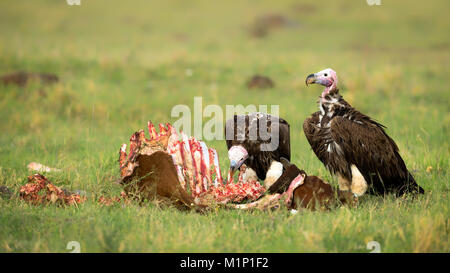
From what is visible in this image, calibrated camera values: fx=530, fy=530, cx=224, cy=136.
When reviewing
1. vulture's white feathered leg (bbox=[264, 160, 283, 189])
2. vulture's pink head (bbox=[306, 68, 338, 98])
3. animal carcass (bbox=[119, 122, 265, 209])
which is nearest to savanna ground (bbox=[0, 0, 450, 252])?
animal carcass (bbox=[119, 122, 265, 209])

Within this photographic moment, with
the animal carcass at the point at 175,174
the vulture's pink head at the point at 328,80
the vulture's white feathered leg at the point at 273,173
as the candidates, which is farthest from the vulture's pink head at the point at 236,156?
the vulture's pink head at the point at 328,80

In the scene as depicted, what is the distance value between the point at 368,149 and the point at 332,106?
645mm

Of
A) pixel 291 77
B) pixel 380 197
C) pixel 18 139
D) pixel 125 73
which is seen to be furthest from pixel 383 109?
pixel 18 139

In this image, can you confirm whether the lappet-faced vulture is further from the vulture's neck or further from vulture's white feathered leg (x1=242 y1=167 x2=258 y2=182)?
vulture's white feathered leg (x1=242 y1=167 x2=258 y2=182)

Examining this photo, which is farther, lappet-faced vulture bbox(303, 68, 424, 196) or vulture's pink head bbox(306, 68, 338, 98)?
vulture's pink head bbox(306, 68, 338, 98)

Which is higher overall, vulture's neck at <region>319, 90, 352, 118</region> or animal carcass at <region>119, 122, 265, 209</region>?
vulture's neck at <region>319, 90, 352, 118</region>

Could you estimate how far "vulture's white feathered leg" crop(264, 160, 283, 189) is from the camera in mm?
6371

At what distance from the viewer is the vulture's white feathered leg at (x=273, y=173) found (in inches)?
251

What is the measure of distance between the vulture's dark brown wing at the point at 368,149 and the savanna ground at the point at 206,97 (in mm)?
321

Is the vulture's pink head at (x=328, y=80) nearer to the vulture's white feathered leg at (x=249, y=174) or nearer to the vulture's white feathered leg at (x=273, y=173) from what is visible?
the vulture's white feathered leg at (x=273, y=173)

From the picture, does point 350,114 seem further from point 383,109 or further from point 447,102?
point 447,102

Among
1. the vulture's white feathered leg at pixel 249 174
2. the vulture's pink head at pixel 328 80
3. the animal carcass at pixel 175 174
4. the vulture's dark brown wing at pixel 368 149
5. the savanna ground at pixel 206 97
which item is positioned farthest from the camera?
the vulture's white feathered leg at pixel 249 174

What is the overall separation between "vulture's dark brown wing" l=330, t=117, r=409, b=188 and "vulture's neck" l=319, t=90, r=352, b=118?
0.66 feet

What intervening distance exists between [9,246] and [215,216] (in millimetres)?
1915
